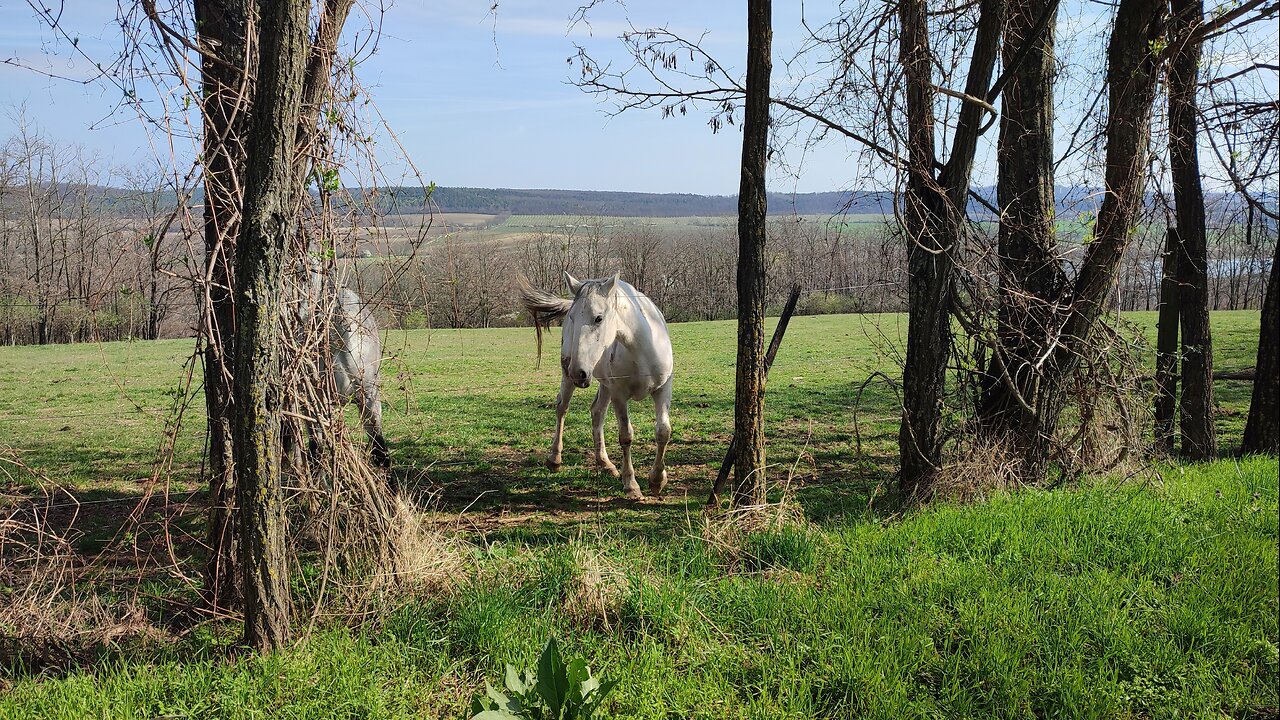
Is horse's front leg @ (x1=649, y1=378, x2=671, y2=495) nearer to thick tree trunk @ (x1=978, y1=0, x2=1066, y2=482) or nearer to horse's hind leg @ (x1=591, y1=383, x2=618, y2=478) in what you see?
horse's hind leg @ (x1=591, y1=383, x2=618, y2=478)

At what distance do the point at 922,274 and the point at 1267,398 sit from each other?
4.45m

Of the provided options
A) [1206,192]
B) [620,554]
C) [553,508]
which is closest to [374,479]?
[620,554]

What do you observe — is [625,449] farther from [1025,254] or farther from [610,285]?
[1025,254]

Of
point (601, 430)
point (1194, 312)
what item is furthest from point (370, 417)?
point (1194, 312)

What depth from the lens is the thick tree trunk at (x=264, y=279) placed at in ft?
10.8

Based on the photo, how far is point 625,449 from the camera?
7.68 metres

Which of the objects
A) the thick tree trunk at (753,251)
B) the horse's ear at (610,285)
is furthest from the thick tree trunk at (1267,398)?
the horse's ear at (610,285)

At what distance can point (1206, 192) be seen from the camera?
805 cm

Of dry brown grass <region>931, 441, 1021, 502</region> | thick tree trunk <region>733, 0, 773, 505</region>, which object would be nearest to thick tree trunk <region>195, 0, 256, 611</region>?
thick tree trunk <region>733, 0, 773, 505</region>

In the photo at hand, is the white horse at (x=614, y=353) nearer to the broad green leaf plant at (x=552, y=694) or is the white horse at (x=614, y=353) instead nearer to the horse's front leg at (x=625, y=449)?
the horse's front leg at (x=625, y=449)

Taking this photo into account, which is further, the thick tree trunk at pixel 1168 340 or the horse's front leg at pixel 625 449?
the thick tree trunk at pixel 1168 340

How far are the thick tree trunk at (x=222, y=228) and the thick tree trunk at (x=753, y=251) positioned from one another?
3.10 metres

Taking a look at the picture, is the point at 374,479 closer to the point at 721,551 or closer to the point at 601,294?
the point at 721,551

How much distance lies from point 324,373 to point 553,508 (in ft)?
10.3
